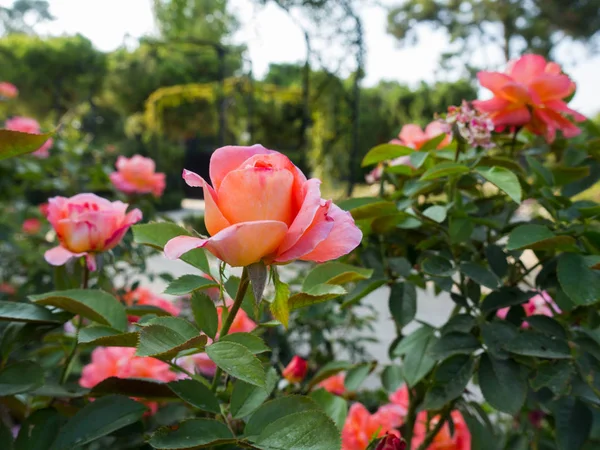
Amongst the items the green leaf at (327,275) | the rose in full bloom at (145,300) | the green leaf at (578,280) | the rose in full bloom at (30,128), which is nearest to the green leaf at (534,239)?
the green leaf at (578,280)

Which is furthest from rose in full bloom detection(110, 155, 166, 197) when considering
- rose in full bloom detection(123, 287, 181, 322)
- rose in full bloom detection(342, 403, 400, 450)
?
rose in full bloom detection(342, 403, 400, 450)

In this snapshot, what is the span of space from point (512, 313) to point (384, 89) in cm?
1024

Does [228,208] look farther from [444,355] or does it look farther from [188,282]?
[444,355]

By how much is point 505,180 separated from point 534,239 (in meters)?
0.05

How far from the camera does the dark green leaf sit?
356 mm

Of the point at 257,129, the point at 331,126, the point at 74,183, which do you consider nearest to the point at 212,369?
the point at 74,183

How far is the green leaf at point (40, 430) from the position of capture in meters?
0.28

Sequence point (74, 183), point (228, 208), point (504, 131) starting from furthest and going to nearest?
point (74, 183), point (504, 131), point (228, 208)

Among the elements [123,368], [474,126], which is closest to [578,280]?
[474,126]

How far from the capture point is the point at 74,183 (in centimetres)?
140

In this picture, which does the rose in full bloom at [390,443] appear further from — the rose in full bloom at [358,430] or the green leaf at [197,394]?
the rose in full bloom at [358,430]

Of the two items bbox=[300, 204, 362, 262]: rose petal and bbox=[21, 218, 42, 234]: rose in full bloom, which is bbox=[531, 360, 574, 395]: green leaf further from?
bbox=[21, 218, 42, 234]: rose in full bloom

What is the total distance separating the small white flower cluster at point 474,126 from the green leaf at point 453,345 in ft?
0.57

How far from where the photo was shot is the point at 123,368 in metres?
0.44
